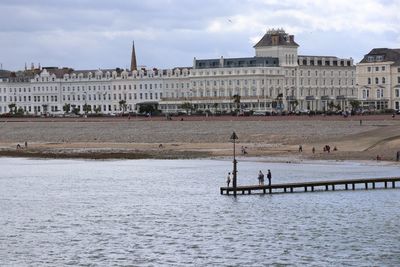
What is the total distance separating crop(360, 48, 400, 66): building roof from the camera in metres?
157

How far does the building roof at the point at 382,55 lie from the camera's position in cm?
15688

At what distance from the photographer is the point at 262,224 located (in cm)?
4938

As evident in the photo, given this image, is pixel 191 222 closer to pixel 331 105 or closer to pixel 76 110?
pixel 331 105

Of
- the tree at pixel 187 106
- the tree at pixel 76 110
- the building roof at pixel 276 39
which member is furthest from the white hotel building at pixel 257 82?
the tree at pixel 76 110

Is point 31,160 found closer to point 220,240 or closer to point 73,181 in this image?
point 73,181

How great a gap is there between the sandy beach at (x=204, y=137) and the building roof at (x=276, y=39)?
4243 cm

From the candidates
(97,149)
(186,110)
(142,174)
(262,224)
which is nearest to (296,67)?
(186,110)

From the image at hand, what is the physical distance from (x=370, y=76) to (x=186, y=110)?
31.9 metres

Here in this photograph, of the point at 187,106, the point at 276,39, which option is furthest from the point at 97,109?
the point at 276,39

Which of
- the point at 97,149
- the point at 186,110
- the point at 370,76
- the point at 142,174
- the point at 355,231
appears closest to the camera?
the point at 355,231

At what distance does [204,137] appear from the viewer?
10731 centimetres

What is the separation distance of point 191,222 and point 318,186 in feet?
46.3

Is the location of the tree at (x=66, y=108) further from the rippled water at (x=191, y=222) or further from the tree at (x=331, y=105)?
the rippled water at (x=191, y=222)

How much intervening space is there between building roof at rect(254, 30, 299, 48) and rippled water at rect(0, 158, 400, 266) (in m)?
105
